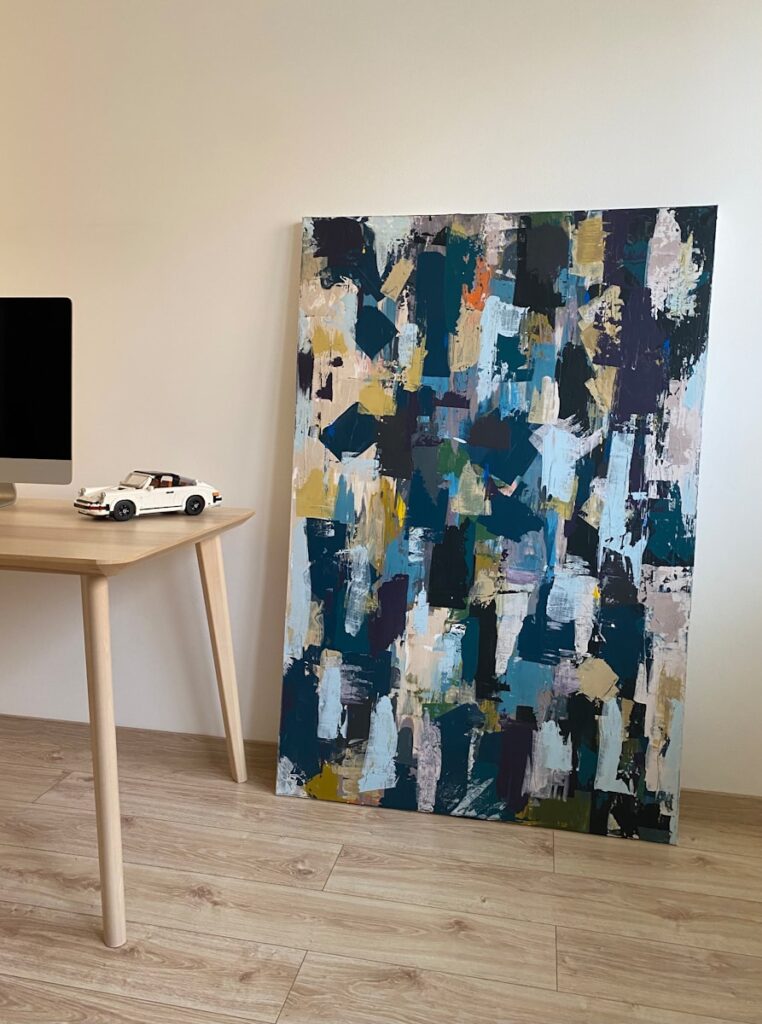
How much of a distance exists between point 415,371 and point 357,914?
1.16m

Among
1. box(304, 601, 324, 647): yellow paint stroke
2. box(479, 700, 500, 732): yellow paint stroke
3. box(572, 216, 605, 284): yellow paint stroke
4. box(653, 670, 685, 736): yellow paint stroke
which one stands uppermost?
box(572, 216, 605, 284): yellow paint stroke

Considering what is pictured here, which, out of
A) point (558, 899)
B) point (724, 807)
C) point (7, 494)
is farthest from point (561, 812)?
point (7, 494)

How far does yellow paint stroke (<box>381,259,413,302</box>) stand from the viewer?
1.91m

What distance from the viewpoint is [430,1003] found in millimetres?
1319

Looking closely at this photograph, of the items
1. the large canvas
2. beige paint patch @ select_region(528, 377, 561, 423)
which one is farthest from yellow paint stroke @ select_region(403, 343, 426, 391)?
beige paint patch @ select_region(528, 377, 561, 423)

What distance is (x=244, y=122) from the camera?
2.02 m

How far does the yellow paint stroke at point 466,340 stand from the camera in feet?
6.17

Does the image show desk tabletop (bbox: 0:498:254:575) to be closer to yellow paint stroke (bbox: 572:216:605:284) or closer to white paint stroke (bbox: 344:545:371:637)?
white paint stroke (bbox: 344:545:371:637)

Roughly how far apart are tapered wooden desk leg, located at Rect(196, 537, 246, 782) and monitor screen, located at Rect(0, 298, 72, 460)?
397mm

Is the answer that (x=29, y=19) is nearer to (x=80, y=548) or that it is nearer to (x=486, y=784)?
(x=80, y=548)

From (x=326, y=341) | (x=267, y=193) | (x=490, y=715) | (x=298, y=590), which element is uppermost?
(x=267, y=193)

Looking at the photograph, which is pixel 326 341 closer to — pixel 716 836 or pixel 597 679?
pixel 597 679

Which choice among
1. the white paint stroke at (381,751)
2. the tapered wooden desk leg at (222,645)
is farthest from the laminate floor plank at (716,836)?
the tapered wooden desk leg at (222,645)

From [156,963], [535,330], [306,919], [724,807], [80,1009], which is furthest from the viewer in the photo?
[724,807]
